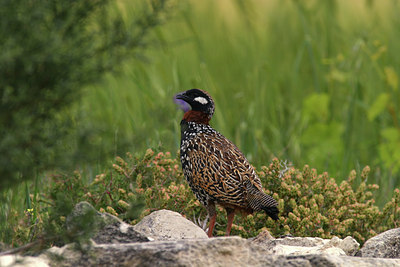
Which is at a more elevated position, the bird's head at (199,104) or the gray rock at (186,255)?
the bird's head at (199,104)

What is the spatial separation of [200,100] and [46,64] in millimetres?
2659

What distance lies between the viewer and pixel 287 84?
9.81 metres

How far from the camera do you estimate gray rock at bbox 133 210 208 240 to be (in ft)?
15.5

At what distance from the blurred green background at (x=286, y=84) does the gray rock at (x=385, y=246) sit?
1913 millimetres

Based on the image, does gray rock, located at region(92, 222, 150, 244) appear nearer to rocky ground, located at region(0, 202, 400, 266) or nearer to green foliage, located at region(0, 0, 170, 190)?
rocky ground, located at region(0, 202, 400, 266)

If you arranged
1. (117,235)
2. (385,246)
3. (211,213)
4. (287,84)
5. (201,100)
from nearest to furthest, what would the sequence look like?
(117,235) < (385,246) < (211,213) < (201,100) < (287,84)

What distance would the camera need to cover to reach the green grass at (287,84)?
25.4ft

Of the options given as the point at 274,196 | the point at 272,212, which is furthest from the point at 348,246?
the point at 274,196

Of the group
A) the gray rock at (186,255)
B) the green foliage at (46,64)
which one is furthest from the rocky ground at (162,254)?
the green foliage at (46,64)

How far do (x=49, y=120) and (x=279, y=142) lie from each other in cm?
512

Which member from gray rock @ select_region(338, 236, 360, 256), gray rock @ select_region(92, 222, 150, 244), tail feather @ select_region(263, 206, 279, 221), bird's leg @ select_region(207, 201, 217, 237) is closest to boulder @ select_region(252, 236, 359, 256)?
gray rock @ select_region(338, 236, 360, 256)

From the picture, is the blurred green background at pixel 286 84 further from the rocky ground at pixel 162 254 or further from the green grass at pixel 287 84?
the rocky ground at pixel 162 254

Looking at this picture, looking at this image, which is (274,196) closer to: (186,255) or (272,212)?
(272,212)

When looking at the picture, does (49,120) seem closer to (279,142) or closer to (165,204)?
(165,204)
